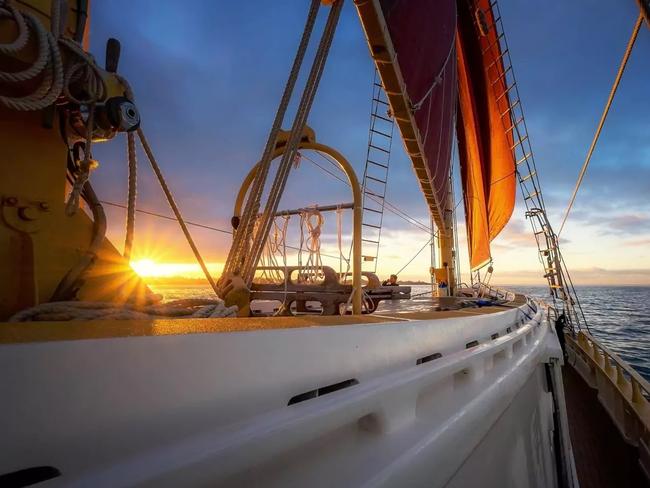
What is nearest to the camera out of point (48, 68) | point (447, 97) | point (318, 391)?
point (318, 391)

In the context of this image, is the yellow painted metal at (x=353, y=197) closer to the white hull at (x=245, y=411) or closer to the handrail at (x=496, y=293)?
the white hull at (x=245, y=411)

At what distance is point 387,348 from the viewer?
97cm

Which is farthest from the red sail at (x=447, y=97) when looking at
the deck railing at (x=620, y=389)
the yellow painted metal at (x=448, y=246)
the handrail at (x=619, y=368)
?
the deck railing at (x=620, y=389)

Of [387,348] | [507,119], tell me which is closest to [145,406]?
[387,348]

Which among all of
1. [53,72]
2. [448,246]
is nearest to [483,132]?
[448,246]

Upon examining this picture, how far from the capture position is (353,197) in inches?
141

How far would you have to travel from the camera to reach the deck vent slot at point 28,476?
1.28ft

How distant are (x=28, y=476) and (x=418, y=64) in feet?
16.5

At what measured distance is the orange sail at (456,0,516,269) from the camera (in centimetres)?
955

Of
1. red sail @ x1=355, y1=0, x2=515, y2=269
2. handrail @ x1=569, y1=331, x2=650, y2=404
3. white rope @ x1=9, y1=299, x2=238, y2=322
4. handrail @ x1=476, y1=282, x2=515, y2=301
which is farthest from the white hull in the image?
handrail @ x1=476, y1=282, x2=515, y2=301

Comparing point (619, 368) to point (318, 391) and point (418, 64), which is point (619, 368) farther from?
point (318, 391)

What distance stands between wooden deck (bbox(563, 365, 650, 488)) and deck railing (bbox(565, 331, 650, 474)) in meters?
0.14

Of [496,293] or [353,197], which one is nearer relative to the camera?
[353,197]

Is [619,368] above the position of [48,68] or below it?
below
